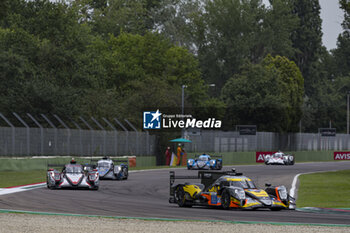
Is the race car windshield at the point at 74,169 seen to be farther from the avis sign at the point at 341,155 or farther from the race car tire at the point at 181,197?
the avis sign at the point at 341,155

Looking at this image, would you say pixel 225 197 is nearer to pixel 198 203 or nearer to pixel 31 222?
pixel 198 203

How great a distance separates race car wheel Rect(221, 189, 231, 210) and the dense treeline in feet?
95.8

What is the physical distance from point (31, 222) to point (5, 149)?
26136 millimetres

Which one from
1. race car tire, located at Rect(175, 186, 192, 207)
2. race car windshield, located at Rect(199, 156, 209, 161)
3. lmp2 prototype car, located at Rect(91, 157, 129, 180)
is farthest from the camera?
race car windshield, located at Rect(199, 156, 209, 161)

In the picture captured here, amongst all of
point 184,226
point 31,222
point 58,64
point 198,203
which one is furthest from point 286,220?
point 58,64

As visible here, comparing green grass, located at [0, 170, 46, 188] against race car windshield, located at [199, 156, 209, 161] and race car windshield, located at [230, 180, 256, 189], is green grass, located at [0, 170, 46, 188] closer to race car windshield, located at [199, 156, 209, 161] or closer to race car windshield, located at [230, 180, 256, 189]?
race car windshield, located at [230, 180, 256, 189]

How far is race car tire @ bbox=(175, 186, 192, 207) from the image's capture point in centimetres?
2275

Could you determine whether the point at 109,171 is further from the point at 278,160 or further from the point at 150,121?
the point at 278,160

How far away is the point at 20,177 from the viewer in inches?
1513

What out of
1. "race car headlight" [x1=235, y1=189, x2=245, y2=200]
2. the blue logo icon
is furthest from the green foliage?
"race car headlight" [x1=235, y1=189, x2=245, y2=200]

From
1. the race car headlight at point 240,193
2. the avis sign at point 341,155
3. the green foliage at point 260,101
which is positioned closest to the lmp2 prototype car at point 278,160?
the green foliage at point 260,101

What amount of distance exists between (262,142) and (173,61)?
18992mm

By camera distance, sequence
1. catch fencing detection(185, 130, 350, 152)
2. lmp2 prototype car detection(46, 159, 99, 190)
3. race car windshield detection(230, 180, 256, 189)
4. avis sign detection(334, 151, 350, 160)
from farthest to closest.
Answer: avis sign detection(334, 151, 350, 160) → catch fencing detection(185, 130, 350, 152) → lmp2 prototype car detection(46, 159, 99, 190) → race car windshield detection(230, 180, 256, 189)

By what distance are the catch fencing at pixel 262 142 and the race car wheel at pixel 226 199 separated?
1876 inches
